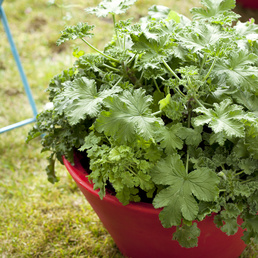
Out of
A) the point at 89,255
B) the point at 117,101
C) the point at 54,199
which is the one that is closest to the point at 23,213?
the point at 54,199

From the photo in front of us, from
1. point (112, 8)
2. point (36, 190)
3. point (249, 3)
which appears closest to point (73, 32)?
point (112, 8)

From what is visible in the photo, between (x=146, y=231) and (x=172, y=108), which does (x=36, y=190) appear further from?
(x=172, y=108)

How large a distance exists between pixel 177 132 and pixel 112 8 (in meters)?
0.56

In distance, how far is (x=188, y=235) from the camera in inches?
48.3

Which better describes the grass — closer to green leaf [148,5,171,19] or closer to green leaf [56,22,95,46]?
green leaf [56,22,95,46]

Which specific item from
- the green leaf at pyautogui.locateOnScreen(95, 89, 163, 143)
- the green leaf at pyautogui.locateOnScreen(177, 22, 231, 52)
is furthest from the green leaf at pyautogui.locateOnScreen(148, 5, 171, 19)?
the green leaf at pyautogui.locateOnScreen(95, 89, 163, 143)

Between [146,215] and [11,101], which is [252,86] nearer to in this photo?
[146,215]

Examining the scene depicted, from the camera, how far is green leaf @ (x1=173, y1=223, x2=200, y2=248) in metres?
1.23

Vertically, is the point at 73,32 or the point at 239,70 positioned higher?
the point at 73,32

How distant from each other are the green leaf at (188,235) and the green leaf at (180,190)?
0.19ft

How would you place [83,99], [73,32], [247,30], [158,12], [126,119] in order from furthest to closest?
[158,12] < [247,30] < [73,32] < [83,99] < [126,119]

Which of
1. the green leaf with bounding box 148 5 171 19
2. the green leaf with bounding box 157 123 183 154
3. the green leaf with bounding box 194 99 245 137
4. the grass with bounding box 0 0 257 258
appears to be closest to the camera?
the green leaf with bounding box 194 99 245 137

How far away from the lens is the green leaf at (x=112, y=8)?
1.40 m

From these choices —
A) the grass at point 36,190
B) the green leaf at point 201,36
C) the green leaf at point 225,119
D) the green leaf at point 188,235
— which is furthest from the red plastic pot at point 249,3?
the green leaf at point 188,235
